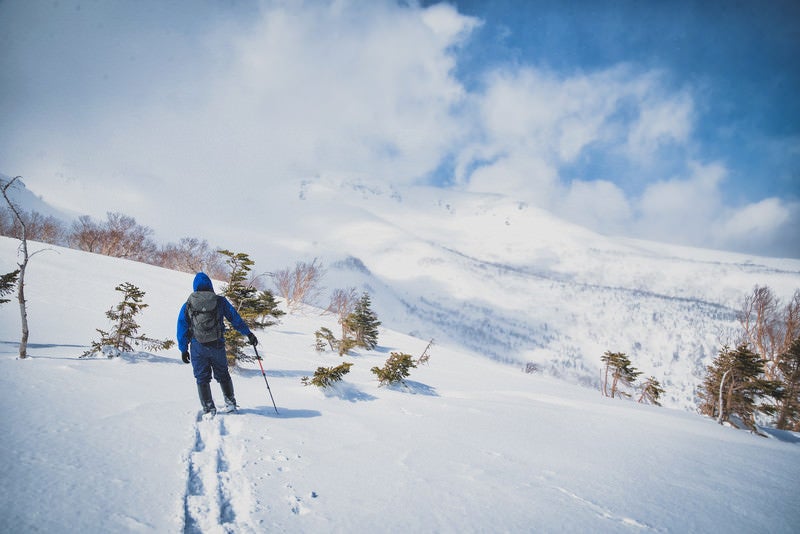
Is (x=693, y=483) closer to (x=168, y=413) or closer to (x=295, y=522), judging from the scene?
(x=295, y=522)

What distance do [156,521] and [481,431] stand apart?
4977 mm

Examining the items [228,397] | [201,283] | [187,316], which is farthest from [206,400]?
[201,283]

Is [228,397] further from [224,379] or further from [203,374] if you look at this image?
[203,374]

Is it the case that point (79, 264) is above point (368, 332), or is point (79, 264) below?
above

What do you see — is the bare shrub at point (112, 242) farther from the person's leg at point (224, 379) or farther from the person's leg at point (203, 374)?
the person's leg at point (224, 379)

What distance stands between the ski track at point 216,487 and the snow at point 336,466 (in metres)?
0.02

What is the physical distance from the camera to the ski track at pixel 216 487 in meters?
2.40

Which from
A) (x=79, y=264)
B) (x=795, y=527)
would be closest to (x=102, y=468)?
(x=795, y=527)

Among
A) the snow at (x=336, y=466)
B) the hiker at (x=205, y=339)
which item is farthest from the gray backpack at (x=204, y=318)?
the snow at (x=336, y=466)

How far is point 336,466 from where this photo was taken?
141 inches

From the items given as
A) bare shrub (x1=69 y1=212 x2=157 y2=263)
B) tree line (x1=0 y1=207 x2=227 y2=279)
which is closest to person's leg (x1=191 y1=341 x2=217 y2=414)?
tree line (x1=0 y1=207 x2=227 y2=279)

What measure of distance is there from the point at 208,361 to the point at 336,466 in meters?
3.05

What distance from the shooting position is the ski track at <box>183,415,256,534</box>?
7.88ft

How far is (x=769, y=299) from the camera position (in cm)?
Result: 1978
